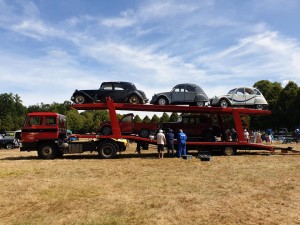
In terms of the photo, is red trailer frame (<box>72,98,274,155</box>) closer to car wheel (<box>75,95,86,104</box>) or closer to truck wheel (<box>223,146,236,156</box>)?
truck wheel (<box>223,146,236,156</box>)

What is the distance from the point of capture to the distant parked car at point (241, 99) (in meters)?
18.4

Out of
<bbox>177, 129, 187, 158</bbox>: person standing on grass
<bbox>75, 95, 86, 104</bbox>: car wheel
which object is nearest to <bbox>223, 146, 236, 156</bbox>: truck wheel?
<bbox>177, 129, 187, 158</bbox>: person standing on grass

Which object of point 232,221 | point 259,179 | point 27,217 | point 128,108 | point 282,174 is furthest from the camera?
point 128,108

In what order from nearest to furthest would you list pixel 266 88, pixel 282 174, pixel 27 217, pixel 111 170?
pixel 27 217, pixel 282 174, pixel 111 170, pixel 266 88

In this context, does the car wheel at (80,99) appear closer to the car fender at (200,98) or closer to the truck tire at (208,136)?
the car fender at (200,98)

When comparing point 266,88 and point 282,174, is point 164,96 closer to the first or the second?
point 282,174

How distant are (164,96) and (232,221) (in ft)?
39.5

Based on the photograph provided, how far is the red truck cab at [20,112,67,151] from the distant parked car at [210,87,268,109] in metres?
9.15

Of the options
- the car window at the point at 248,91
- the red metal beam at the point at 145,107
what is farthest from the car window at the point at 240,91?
the red metal beam at the point at 145,107

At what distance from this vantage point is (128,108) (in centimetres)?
1705

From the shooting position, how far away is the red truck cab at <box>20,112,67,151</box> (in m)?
16.8

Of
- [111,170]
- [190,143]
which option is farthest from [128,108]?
[111,170]

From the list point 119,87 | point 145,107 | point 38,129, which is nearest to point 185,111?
point 145,107

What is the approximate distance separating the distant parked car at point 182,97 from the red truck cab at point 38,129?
5.54 m
